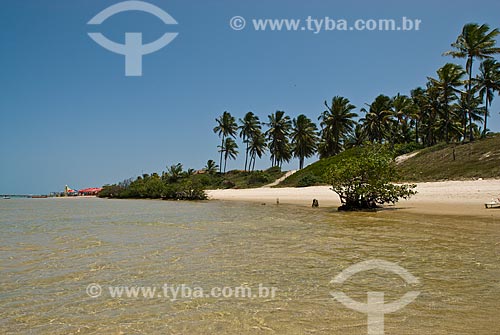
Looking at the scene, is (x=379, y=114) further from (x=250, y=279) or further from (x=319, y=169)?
(x=250, y=279)

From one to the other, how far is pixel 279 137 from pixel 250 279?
60465 mm

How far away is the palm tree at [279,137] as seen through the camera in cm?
6519

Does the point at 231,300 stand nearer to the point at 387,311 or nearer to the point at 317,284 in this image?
the point at 317,284

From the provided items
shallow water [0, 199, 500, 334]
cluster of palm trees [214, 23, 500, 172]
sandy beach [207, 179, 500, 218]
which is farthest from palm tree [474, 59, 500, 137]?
shallow water [0, 199, 500, 334]

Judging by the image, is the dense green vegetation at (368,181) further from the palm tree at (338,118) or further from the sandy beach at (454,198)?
the palm tree at (338,118)

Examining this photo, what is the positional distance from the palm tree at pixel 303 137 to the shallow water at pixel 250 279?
5065 cm

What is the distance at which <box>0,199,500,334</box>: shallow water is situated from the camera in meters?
4.36

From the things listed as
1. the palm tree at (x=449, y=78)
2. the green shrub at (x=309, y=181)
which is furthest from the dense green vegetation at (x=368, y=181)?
the palm tree at (x=449, y=78)

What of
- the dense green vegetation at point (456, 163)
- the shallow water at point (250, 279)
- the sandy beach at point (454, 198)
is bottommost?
the shallow water at point (250, 279)

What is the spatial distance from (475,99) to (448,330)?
62.5m

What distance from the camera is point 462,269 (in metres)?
6.70

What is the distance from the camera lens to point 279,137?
217 ft

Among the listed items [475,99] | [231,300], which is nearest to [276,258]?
[231,300]

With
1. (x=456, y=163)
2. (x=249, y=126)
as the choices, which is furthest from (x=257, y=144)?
(x=456, y=163)
